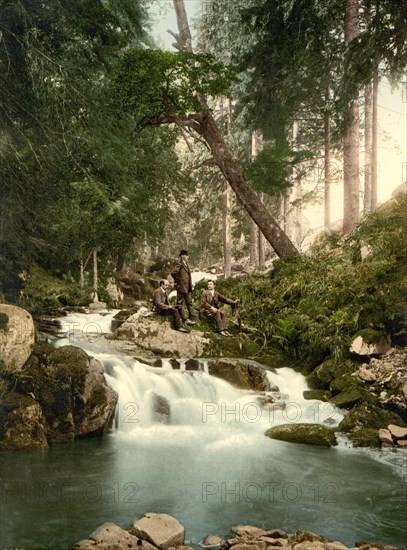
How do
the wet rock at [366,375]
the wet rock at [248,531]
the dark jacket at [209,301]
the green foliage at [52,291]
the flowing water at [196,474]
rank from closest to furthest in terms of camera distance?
the wet rock at [248,531]
the flowing water at [196,474]
the wet rock at [366,375]
the dark jacket at [209,301]
the green foliage at [52,291]

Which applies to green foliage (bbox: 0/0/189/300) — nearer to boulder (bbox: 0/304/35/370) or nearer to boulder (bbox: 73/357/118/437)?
boulder (bbox: 0/304/35/370)

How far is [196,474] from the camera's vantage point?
24.1ft

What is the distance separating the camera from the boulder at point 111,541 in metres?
4.83

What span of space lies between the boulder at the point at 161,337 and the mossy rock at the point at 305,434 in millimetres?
3735

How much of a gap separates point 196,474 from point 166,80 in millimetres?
11129

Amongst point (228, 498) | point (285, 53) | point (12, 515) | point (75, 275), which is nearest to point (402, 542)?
point (228, 498)

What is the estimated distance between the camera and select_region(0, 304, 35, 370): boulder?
8.87 metres

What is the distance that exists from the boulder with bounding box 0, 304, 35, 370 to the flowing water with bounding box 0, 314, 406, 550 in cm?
180

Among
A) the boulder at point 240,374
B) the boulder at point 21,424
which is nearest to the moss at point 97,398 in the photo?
the boulder at point 21,424

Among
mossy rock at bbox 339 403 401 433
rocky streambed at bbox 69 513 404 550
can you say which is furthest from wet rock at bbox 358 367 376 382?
rocky streambed at bbox 69 513 404 550

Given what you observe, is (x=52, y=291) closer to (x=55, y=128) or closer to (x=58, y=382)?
(x=58, y=382)

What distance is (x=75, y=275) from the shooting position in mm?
21266

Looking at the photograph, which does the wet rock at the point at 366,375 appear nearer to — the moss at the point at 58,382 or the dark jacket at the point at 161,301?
the dark jacket at the point at 161,301

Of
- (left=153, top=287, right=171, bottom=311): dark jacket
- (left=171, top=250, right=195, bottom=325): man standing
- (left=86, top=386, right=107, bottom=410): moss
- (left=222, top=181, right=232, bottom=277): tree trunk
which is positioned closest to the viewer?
(left=86, top=386, right=107, bottom=410): moss
